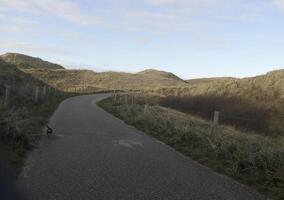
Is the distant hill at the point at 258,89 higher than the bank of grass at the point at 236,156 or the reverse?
higher

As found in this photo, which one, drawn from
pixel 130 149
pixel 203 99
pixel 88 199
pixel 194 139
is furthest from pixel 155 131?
pixel 203 99

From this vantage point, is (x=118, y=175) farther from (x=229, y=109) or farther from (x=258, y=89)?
(x=258, y=89)

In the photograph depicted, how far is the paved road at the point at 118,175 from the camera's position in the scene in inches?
315

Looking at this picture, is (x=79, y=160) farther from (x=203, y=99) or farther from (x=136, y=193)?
(x=203, y=99)

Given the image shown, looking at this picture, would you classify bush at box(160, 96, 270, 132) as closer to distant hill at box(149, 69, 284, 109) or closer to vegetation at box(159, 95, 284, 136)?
vegetation at box(159, 95, 284, 136)

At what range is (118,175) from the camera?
9617mm

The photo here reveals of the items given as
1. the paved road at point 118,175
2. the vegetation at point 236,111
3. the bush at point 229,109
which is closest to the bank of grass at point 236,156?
the paved road at point 118,175

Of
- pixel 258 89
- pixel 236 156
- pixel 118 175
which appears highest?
pixel 258 89

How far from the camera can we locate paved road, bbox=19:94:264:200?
8000mm

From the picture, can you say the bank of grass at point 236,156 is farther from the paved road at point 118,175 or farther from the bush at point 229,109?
the bush at point 229,109

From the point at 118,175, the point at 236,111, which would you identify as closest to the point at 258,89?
the point at 236,111

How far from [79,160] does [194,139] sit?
533cm

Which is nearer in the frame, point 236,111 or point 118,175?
point 118,175

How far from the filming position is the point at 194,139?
50.9ft
